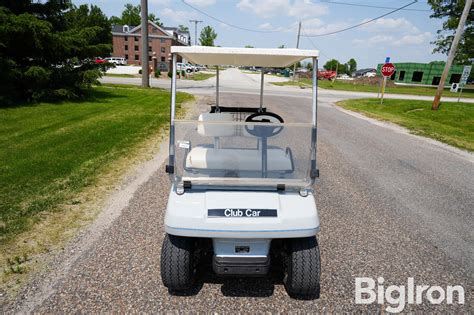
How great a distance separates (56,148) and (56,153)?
1.11ft

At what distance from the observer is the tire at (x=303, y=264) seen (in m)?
2.29

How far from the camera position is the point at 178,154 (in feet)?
8.10

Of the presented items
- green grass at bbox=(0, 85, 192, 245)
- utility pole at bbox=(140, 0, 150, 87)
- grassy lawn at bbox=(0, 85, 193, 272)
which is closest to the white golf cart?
grassy lawn at bbox=(0, 85, 193, 272)

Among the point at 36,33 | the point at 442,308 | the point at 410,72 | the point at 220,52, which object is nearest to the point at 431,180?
the point at 442,308

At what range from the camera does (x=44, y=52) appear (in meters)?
11.3

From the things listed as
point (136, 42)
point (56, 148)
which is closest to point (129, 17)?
point (136, 42)

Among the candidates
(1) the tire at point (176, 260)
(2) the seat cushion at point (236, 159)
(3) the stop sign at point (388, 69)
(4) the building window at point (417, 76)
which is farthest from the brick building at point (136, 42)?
(1) the tire at point (176, 260)

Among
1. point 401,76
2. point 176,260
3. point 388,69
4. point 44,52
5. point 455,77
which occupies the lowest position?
point 176,260

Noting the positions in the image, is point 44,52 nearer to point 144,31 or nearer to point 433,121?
point 144,31

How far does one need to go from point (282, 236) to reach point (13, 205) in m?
3.33

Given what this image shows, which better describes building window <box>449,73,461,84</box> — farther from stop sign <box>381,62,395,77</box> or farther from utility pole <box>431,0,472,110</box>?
utility pole <box>431,0,472,110</box>

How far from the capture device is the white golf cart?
2.14 m

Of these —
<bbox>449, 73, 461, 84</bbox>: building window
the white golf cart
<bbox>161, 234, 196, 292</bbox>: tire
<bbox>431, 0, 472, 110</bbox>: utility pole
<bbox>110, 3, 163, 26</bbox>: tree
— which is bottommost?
<bbox>161, 234, 196, 292</bbox>: tire

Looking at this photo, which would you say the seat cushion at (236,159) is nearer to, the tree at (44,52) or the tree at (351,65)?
the tree at (44,52)
